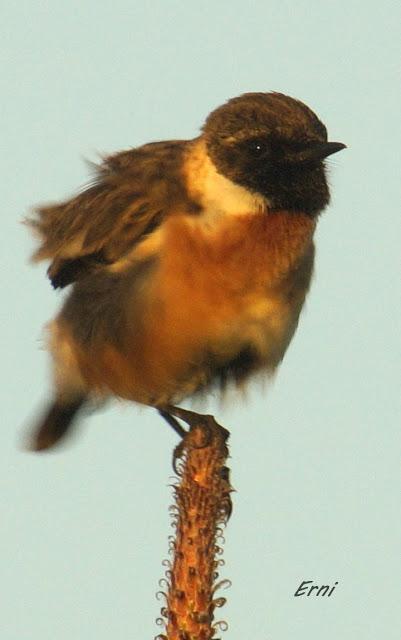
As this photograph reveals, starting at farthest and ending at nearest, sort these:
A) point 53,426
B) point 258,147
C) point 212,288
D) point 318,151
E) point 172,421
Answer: point 53,426 → point 172,421 → point 258,147 → point 318,151 → point 212,288

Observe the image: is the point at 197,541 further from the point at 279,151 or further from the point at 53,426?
the point at 53,426

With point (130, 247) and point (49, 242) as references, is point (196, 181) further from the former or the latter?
point (49, 242)

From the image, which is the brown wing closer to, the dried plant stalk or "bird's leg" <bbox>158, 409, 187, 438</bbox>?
"bird's leg" <bbox>158, 409, 187, 438</bbox>

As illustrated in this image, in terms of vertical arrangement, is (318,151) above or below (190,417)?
above

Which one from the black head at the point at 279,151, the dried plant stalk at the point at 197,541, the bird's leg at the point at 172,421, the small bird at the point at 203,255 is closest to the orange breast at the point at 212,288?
the small bird at the point at 203,255

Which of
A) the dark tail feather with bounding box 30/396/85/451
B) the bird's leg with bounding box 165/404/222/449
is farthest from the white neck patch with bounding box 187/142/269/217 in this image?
the dark tail feather with bounding box 30/396/85/451

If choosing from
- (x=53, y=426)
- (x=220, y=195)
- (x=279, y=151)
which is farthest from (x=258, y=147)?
(x=53, y=426)
